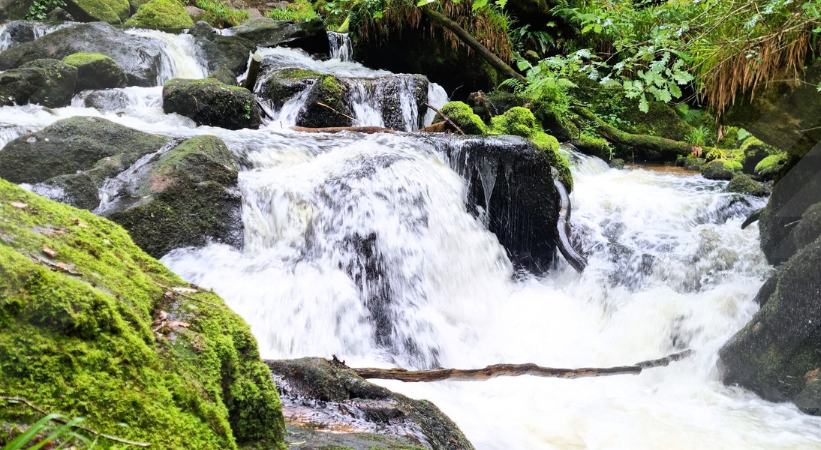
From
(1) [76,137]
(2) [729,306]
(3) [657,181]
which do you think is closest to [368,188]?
(1) [76,137]

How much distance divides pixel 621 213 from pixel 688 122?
653 cm

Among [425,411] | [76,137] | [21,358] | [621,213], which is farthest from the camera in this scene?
[621,213]

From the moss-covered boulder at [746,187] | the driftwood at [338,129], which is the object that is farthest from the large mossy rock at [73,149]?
the moss-covered boulder at [746,187]

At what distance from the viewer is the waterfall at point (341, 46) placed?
48.3ft

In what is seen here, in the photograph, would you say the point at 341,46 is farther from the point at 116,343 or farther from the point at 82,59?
the point at 116,343

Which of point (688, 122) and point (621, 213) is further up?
point (688, 122)

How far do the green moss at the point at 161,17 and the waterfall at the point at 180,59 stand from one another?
194 centimetres

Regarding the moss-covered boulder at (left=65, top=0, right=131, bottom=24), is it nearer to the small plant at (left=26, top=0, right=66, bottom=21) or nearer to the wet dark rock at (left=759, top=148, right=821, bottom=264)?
the small plant at (left=26, top=0, right=66, bottom=21)

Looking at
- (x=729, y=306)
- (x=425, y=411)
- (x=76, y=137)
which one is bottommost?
(x=729, y=306)

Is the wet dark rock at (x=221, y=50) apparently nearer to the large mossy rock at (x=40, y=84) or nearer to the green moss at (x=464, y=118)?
the large mossy rock at (x=40, y=84)

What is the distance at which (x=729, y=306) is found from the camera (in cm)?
613

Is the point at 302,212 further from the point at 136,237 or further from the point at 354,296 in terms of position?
the point at 136,237

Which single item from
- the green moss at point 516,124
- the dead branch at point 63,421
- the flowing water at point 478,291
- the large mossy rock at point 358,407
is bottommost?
the flowing water at point 478,291

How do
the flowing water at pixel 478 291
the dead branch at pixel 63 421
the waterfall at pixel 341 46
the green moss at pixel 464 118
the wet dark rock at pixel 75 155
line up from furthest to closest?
the waterfall at pixel 341 46
the green moss at pixel 464 118
the wet dark rock at pixel 75 155
the flowing water at pixel 478 291
the dead branch at pixel 63 421
